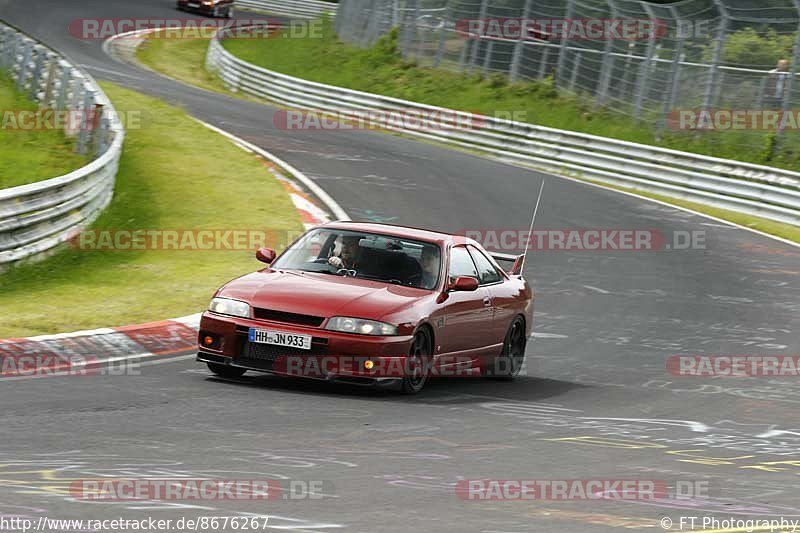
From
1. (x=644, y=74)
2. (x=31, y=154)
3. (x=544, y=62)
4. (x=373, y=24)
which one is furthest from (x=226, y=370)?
(x=373, y=24)

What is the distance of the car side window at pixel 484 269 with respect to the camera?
464 inches

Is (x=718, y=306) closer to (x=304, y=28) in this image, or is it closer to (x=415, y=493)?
(x=415, y=493)

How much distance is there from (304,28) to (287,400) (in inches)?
1768

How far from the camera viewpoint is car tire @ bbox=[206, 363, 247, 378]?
33.7 ft

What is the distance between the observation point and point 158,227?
1819 centimetres

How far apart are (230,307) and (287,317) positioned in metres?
0.50

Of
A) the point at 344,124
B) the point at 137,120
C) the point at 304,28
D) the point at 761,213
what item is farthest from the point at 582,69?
the point at 304,28

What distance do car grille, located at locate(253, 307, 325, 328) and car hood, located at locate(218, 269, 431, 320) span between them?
0.10ft

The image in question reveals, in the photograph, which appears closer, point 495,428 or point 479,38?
point 495,428

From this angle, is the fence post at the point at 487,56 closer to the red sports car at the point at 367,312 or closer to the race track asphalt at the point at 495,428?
A: the race track asphalt at the point at 495,428

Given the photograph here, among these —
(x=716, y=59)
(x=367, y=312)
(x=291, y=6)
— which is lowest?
(x=291, y=6)

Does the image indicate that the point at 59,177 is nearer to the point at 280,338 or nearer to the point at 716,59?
the point at 280,338

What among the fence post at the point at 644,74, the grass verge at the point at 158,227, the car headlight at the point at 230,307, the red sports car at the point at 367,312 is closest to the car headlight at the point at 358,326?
the red sports car at the point at 367,312

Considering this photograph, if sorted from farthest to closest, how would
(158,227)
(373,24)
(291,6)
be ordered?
1. (291,6)
2. (373,24)
3. (158,227)
